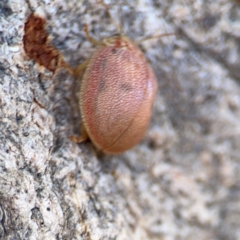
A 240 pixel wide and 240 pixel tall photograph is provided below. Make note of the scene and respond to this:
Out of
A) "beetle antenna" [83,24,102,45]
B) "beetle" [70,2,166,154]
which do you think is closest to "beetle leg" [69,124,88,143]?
"beetle" [70,2,166,154]

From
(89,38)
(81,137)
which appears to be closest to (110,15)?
(89,38)

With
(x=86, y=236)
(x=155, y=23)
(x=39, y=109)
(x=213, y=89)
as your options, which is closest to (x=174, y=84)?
(x=213, y=89)

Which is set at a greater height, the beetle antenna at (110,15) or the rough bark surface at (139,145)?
the beetle antenna at (110,15)

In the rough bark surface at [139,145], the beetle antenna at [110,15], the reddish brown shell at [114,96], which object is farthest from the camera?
the beetle antenna at [110,15]

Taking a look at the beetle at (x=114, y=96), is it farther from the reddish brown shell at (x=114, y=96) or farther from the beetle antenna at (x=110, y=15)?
the beetle antenna at (x=110, y=15)

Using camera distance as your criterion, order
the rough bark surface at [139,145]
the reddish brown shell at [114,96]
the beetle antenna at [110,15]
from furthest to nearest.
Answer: the beetle antenna at [110,15]
the reddish brown shell at [114,96]
the rough bark surface at [139,145]

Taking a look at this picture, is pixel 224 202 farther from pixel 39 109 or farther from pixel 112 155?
pixel 39 109

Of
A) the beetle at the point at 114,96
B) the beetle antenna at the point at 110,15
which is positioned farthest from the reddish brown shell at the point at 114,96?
the beetle antenna at the point at 110,15
